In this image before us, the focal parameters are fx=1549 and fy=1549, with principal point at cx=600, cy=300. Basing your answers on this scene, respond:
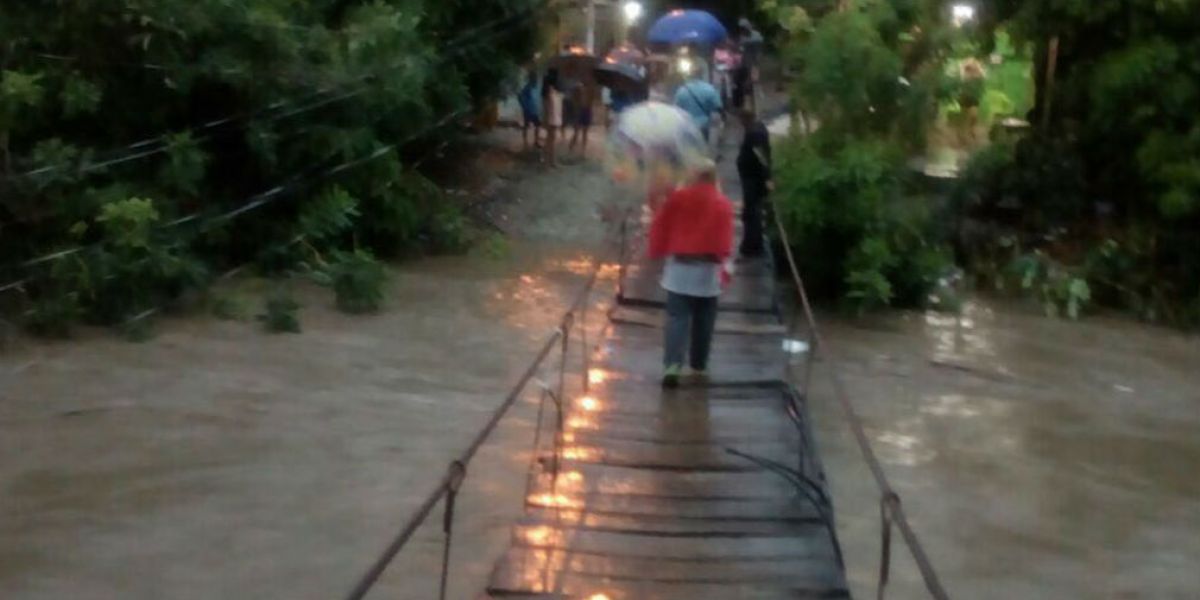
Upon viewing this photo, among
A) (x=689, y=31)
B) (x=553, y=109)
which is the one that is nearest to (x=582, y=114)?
(x=553, y=109)

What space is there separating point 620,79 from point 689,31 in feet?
14.4

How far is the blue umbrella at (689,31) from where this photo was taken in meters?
26.9

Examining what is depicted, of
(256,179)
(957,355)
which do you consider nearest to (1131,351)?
(957,355)

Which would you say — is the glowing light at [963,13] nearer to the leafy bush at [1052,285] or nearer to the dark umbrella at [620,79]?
the leafy bush at [1052,285]

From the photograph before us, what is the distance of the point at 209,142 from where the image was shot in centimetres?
1634

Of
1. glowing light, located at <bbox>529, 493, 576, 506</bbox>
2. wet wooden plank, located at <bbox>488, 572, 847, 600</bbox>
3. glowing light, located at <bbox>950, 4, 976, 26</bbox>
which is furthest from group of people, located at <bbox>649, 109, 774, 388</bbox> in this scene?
glowing light, located at <bbox>950, 4, 976, 26</bbox>

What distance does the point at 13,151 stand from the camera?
1425 centimetres

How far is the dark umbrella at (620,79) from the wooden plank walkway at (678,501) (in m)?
13.7

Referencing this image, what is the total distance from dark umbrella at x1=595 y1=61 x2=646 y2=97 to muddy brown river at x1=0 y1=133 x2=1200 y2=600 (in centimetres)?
606

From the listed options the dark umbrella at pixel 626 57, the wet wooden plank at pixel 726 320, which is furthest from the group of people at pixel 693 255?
the dark umbrella at pixel 626 57

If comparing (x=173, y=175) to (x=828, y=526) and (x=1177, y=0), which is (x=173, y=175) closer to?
(x=828, y=526)

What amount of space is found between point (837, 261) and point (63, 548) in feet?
31.9

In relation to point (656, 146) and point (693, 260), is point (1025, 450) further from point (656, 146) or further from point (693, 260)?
point (693, 260)

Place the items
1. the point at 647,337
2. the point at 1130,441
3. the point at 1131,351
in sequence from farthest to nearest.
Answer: the point at 1131,351
the point at 1130,441
the point at 647,337
